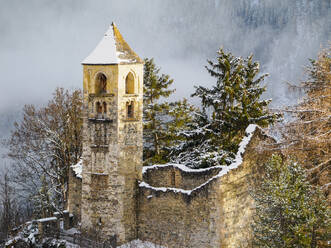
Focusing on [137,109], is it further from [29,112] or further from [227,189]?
[29,112]

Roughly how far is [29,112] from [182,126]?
1026 cm

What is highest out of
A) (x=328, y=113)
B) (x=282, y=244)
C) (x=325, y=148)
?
(x=328, y=113)

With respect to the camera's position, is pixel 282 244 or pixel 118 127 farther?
pixel 118 127

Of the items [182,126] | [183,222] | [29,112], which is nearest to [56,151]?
[29,112]

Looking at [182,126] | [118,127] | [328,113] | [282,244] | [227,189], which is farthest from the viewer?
[182,126]

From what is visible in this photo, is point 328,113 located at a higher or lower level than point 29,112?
lower

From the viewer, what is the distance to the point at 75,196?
84.8ft

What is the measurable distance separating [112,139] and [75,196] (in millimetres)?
5336

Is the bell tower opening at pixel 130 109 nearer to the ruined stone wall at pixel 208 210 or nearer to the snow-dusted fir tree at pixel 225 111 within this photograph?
the ruined stone wall at pixel 208 210

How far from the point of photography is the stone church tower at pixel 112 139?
870 inches

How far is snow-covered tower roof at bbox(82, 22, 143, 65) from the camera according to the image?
72.0 feet

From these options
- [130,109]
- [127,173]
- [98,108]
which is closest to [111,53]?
[98,108]

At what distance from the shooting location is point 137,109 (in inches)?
895

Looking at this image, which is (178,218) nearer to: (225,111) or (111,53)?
(111,53)
